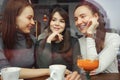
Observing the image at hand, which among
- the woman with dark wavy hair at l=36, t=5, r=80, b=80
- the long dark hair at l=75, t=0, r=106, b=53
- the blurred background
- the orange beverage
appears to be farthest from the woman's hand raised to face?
the orange beverage

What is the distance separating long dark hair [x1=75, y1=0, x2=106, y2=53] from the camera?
7.29 ft

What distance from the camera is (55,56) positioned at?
90.3 inches

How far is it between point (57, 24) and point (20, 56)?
18.6 inches

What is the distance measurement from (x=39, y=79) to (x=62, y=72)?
1.39ft

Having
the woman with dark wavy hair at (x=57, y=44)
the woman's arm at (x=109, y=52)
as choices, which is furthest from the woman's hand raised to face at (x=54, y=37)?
the woman's arm at (x=109, y=52)

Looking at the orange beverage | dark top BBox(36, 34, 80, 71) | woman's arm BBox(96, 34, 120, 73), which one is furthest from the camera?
dark top BBox(36, 34, 80, 71)

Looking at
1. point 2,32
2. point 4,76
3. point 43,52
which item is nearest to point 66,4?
point 43,52

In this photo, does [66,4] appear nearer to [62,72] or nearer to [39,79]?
[39,79]

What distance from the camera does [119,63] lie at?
227cm

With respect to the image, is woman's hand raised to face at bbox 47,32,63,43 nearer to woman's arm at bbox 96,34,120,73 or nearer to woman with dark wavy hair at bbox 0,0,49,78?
woman with dark wavy hair at bbox 0,0,49,78

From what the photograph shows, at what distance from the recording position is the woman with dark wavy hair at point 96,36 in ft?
7.20

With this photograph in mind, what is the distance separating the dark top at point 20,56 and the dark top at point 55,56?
0.08 meters

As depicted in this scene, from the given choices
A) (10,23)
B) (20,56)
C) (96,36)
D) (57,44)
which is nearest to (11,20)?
(10,23)

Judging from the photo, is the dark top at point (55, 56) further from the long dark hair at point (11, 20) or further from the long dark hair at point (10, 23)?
the long dark hair at point (11, 20)
